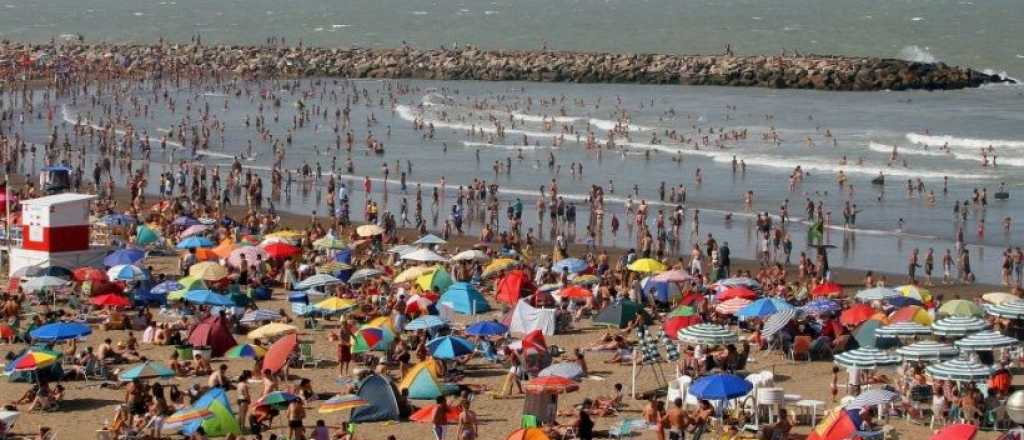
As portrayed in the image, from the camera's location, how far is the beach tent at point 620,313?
2516 centimetres

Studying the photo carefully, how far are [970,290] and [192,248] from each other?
50.6ft

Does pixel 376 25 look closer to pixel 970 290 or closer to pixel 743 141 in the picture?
pixel 743 141

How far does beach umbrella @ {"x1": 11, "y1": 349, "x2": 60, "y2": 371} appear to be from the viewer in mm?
20406

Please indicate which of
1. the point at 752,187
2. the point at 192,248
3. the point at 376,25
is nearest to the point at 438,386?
the point at 192,248

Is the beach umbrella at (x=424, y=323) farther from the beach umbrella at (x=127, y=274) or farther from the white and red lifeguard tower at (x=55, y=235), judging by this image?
the white and red lifeguard tower at (x=55, y=235)

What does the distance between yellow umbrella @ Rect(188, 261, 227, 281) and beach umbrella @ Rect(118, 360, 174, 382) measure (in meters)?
6.18

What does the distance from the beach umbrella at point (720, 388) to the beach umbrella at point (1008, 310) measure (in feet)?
20.1

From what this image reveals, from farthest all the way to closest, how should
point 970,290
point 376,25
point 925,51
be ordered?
point 376,25
point 925,51
point 970,290

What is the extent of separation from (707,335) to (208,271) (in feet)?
33.2

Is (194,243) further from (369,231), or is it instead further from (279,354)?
(279,354)

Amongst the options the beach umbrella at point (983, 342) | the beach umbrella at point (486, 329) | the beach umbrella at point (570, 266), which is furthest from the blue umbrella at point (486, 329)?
Result: the beach umbrella at point (983, 342)

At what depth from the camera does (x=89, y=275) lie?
2758 centimetres

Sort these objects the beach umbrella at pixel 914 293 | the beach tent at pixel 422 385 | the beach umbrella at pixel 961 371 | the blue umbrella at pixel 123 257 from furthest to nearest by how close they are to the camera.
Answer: the blue umbrella at pixel 123 257 < the beach umbrella at pixel 914 293 < the beach tent at pixel 422 385 < the beach umbrella at pixel 961 371

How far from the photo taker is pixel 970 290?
29969mm
